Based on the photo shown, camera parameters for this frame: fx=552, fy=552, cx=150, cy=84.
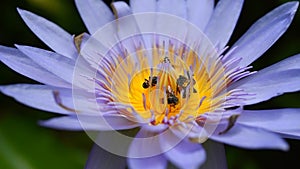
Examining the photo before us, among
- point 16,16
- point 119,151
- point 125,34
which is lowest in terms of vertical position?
point 119,151

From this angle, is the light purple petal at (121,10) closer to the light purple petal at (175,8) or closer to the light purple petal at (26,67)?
the light purple petal at (175,8)

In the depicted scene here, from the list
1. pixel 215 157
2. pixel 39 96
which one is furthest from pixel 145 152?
pixel 39 96

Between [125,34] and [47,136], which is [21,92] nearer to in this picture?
[125,34]

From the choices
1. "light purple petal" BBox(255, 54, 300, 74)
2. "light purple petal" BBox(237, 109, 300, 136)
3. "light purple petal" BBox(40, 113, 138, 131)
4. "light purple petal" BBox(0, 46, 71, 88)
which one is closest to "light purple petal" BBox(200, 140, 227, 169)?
"light purple petal" BBox(237, 109, 300, 136)

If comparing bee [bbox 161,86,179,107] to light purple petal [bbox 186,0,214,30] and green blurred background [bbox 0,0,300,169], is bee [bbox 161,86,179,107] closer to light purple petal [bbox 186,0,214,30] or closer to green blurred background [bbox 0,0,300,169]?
light purple petal [bbox 186,0,214,30]

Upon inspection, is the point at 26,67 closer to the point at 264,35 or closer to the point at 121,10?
the point at 121,10

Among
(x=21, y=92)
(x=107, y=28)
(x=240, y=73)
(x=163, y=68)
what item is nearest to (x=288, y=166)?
(x=240, y=73)
